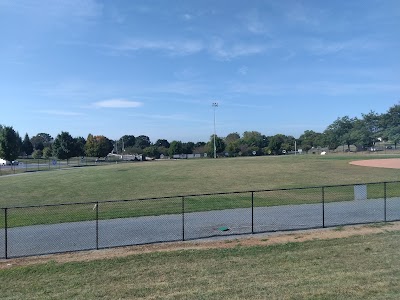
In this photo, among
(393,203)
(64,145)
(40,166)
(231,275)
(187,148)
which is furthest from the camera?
(187,148)

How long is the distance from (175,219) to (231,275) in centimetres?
903

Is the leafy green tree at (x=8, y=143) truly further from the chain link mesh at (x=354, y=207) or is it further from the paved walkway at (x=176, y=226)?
the chain link mesh at (x=354, y=207)

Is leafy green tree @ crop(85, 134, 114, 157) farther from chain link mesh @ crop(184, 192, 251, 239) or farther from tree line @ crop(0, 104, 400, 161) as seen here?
chain link mesh @ crop(184, 192, 251, 239)

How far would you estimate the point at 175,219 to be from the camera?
17234mm

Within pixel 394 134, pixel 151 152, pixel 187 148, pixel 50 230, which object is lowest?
pixel 50 230

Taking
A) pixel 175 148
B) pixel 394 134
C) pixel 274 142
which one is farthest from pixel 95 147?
pixel 394 134

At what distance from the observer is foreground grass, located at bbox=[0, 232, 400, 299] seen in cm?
722

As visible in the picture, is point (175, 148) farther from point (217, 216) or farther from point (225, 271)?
point (225, 271)

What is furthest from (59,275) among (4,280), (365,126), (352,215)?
(365,126)

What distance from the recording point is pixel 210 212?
61.7ft

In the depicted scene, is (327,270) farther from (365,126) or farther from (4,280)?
(365,126)

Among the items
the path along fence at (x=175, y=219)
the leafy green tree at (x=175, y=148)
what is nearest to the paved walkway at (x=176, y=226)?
the path along fence at (x=175, y=219)

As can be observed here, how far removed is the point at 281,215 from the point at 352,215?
10.2 ft

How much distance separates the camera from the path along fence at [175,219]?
43.7 ft
